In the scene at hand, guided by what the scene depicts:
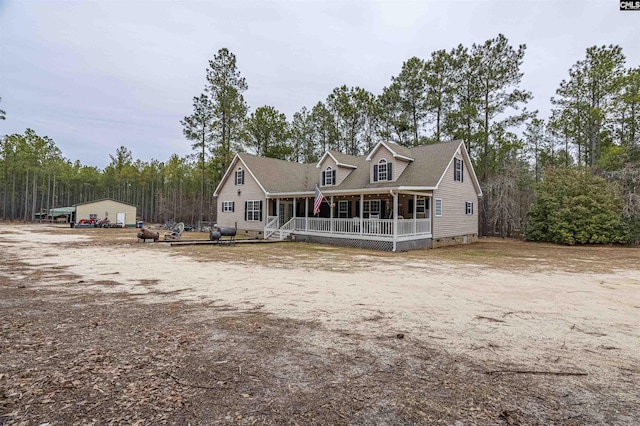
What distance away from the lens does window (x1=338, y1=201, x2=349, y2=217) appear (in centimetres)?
2122

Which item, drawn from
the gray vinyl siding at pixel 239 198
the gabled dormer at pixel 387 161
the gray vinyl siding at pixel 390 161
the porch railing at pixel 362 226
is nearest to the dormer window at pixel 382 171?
the gabled dormer at pixel 387 161

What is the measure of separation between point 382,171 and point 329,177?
412 centimetres

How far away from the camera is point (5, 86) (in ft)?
25.2

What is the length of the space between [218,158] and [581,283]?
28821 millimetres

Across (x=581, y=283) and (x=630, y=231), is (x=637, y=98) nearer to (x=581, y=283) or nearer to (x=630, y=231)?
(x=630, y=231)

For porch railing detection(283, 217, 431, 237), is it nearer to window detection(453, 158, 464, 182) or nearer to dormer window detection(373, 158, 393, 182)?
dormer window detection(373, 158, 393, 182)

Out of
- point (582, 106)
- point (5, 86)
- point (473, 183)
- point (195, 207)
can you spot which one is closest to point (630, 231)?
point (473, 183)

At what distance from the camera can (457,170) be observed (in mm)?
19844

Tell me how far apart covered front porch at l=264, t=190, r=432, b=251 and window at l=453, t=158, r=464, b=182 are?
295 cm

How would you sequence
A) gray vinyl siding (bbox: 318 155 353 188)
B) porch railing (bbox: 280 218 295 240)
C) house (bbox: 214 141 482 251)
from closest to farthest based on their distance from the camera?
1. house (bbox: 214 141 482 251)
2. porch railing (bbox: 280 218 295 240)
3. gray vinyl siding (bbox: 318 155 353 188)

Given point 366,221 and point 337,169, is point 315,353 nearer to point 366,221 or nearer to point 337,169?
point 366,221

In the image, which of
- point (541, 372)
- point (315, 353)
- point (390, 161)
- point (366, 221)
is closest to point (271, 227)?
point (366, 221)

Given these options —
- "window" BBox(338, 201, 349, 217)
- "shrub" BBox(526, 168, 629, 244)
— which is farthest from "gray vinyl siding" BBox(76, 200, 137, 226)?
"shrub" BBox(526, 168, 629, 244)

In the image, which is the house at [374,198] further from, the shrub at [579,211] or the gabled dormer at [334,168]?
the shrub at [579,211]
